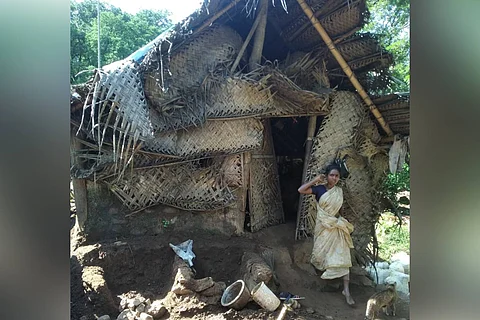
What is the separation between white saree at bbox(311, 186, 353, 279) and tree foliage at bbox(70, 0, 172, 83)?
38.5 feet

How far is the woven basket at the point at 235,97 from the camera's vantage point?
4941 millimetres

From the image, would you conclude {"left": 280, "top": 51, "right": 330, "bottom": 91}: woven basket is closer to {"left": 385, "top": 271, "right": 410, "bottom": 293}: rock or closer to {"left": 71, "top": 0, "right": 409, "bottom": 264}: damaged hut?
{"left": 71, "top": 0, "right": 409, "bottom": 264}: damaged hut

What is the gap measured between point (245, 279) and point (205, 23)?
3772 millimetres

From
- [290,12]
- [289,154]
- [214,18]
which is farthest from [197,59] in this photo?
[289,154]

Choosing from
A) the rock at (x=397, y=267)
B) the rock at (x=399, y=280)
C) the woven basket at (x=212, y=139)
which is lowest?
the rock at (x=397, y=267)

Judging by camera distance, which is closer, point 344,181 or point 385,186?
point 344,181

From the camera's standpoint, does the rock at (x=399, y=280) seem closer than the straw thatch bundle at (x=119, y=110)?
No

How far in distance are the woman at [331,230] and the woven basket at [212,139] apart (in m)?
1.31

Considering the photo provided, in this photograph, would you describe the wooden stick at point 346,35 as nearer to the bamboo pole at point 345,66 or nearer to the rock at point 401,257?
the bamboo pole at point 345,66

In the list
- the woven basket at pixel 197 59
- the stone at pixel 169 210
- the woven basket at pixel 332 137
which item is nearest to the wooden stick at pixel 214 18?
the woven basket at pixel 197 59
